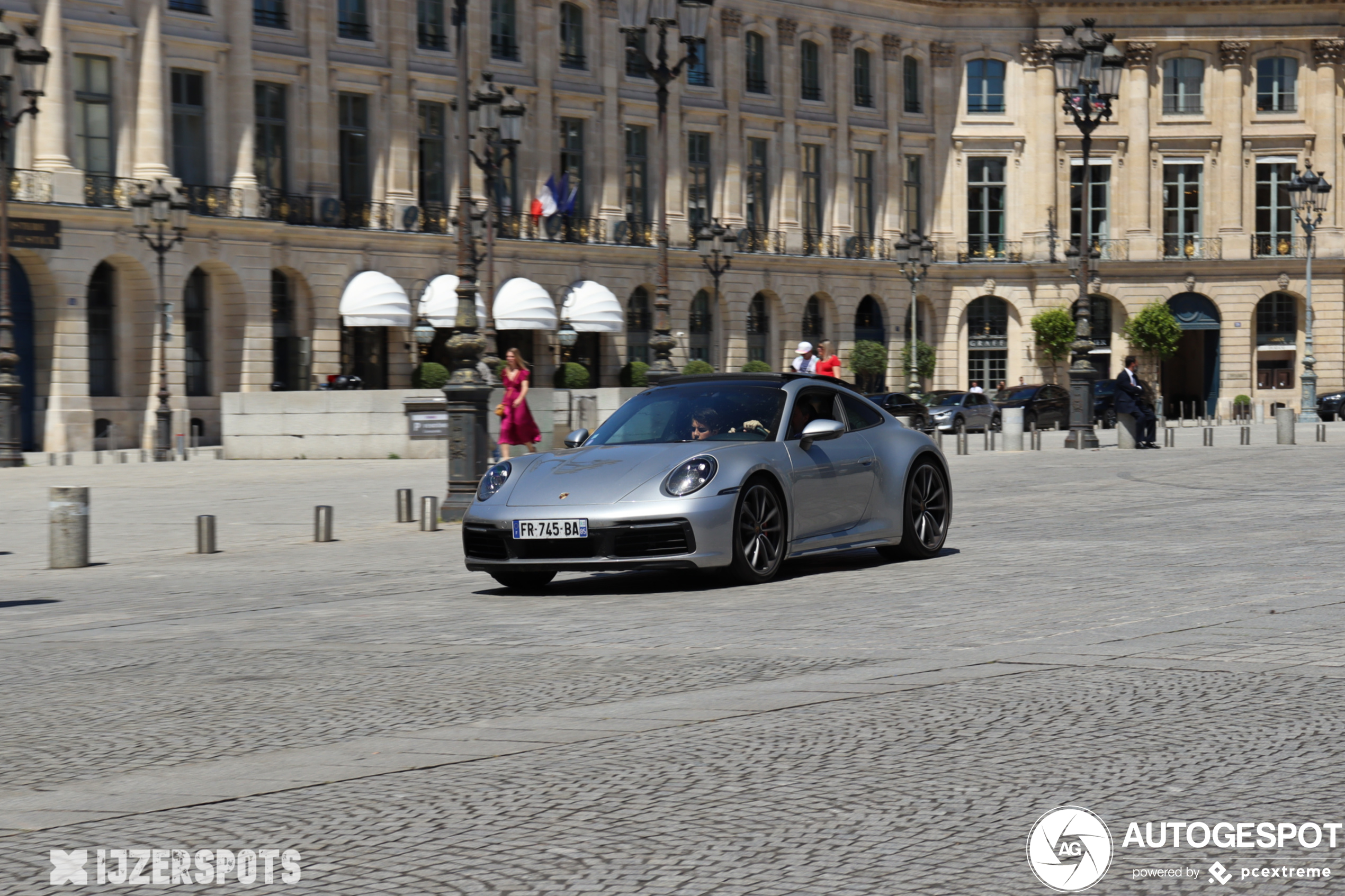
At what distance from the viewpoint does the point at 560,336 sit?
2254 inches

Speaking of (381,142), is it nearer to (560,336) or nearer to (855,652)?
(560,336)

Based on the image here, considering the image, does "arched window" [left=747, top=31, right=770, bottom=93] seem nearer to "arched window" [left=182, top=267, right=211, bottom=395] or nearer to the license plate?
"arched window" [left=182, top=267, right=211, bottom=395]

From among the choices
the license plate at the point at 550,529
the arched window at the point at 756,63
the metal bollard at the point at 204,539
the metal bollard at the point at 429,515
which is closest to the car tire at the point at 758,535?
the license plate at the point at 550,529

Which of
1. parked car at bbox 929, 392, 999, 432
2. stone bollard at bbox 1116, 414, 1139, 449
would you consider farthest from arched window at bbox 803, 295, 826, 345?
stone bollard at bbox 1116, 414, 1139, 449

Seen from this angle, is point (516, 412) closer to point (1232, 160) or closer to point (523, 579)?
point (523, 579)

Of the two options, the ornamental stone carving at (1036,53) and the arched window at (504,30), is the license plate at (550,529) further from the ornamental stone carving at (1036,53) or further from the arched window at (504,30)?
the ornamental stone carving at (1036,53)

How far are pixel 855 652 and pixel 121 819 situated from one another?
4.21 m

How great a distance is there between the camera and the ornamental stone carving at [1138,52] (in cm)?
7294

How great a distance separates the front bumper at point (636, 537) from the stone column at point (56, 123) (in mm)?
35602

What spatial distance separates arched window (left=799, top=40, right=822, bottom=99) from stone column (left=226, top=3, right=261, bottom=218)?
24272 mm

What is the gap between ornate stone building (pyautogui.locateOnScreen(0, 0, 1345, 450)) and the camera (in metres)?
46.4

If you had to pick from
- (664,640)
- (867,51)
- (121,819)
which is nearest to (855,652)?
(664,640)

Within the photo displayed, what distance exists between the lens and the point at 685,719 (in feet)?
23.1

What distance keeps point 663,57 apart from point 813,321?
40377mm
